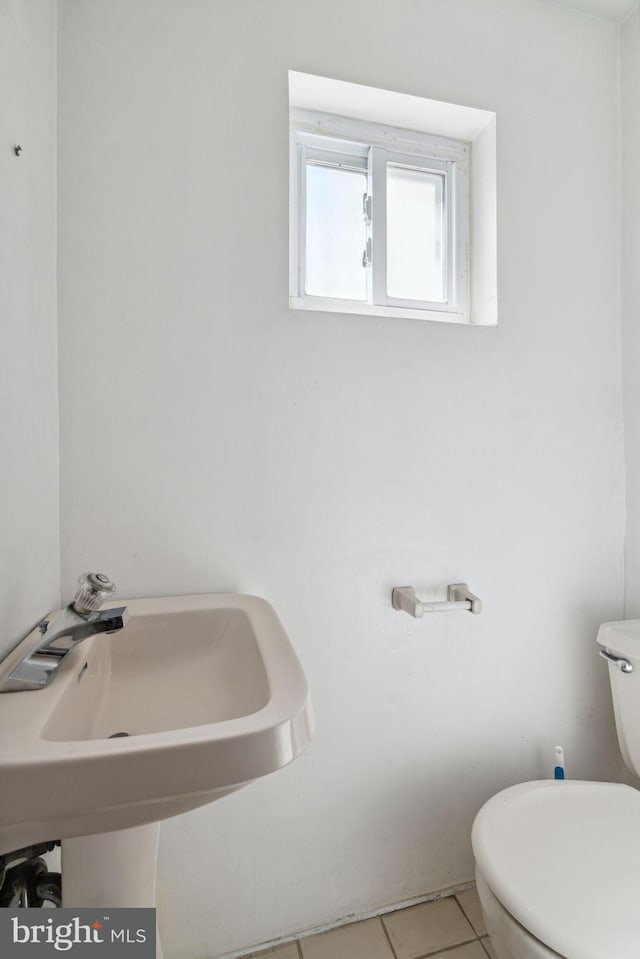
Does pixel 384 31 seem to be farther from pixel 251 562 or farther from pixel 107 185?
pixel 251 562

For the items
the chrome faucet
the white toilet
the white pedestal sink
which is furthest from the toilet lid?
the chrome faucet

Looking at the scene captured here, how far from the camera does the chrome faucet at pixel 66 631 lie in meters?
0.62

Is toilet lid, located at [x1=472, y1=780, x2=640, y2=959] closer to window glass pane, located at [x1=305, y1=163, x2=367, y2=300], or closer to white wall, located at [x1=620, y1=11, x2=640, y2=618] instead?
white wall, located at [x1=620, y1=11, x2=640, y2=618]

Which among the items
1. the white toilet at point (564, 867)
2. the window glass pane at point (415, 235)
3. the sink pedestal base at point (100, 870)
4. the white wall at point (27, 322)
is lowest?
the white toilet at point (564, 867)

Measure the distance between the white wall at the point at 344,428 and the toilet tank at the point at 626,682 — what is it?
154 millimetres

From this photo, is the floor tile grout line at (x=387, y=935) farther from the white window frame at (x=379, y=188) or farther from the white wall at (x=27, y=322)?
the white window frame at (x=379, y=188)

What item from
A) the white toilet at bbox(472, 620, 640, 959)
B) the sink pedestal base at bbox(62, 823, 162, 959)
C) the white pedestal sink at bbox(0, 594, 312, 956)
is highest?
the white pedestal sink at bbox(0, 594, 312, 956)

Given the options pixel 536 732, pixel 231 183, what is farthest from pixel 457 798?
pixel 231 183

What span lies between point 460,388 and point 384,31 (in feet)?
3.00

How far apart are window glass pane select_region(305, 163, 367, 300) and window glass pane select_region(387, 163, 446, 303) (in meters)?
0.09

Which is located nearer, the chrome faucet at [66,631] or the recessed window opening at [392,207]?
the chrome faucet at [66,631]

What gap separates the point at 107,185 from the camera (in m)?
0.97

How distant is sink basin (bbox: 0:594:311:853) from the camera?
458 millimetres

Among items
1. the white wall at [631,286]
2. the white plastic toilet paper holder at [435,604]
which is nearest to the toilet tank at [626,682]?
the white wall at [631,286]
